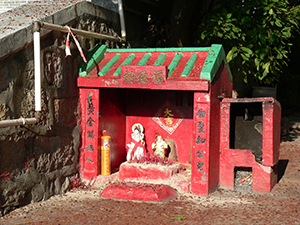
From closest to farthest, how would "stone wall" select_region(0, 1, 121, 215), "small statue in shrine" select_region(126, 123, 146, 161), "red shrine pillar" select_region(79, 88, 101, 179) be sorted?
"stone wall" select_region(0, 1, 121, 215)
"red shrine pillar" select_region(79, 88, 101, 179)
"small statue in shrine" select_region(126, 123, 146, 161)

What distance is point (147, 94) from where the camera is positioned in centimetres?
710

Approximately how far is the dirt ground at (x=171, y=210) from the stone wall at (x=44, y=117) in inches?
10.8

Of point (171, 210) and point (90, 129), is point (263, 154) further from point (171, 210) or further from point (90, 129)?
point (90, 129)

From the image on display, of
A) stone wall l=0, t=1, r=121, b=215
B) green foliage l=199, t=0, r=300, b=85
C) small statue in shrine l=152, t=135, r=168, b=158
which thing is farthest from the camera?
green foliage l=199, t=0, r=300, b=85

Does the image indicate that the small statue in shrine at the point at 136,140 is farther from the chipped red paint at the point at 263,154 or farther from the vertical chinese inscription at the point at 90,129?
the chipped red paint at the point at 263,154

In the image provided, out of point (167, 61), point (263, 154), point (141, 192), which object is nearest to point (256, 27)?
point (167, 61)

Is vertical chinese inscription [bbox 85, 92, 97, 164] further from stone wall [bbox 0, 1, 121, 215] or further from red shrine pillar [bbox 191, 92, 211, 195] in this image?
red shrine pillar [bbox 191, 92, 211, 195]

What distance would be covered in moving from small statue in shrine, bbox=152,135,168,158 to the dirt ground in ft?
3.37

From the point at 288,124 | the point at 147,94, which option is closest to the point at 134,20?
the point at 147,94

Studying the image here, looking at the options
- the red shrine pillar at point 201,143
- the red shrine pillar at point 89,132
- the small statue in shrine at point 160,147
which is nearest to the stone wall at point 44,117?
the red shrine pillar at point 89,132

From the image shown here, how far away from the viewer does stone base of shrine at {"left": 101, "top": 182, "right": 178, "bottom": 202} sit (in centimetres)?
536

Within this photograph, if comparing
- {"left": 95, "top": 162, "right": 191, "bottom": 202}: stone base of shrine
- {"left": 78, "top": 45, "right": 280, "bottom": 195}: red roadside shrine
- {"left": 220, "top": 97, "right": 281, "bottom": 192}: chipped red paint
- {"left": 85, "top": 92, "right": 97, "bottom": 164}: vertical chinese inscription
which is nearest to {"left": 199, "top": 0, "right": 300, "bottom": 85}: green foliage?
{"left": 78, "top": 45, "right": 280, "bottom": 195}: red roadside shrine

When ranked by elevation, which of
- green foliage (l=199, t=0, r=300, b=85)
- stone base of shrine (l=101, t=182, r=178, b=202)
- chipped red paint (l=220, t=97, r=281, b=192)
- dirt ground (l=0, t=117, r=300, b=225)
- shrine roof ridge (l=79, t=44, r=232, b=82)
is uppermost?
green foliage (l=199, t=0, r=300, b=85)

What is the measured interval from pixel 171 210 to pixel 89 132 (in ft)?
6.24
